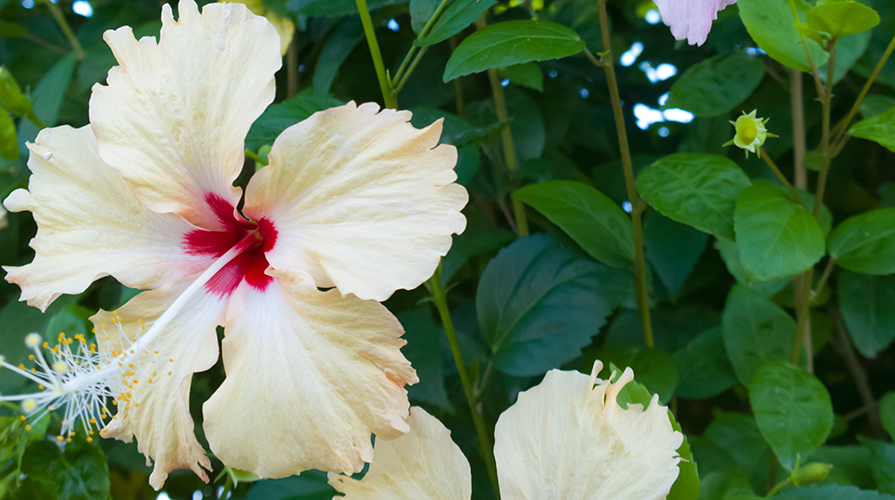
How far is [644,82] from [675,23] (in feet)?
2.06

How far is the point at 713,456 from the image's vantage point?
931 mm

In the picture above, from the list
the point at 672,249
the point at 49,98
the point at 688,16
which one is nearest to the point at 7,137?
the point at 49,98

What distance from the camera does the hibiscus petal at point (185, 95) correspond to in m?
0.62

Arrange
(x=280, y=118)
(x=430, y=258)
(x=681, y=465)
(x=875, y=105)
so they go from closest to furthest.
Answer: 1. (x=430, y=258)
2. (x=681, y=465)
3. (x=280, y=118)
4. (x=875, y=105)

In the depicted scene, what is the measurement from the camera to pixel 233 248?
72 cm

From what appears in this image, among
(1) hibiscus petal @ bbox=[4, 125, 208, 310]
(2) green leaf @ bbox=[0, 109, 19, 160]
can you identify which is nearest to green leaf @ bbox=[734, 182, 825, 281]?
(1) hibiscus petal @ bbox=[4, 125, 208, 310]

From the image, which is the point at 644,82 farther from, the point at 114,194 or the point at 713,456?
the point at 114,194

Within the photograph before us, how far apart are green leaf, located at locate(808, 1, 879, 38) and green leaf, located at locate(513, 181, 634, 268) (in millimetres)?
314

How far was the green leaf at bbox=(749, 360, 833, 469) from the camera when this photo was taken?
81 cm

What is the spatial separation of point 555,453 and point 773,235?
360 mm

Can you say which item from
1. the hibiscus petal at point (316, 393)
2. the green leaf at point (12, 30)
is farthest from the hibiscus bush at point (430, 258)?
the green leaf at point (12, 30)

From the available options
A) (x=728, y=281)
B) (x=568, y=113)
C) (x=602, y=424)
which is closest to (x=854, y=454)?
(x=728, y=281)

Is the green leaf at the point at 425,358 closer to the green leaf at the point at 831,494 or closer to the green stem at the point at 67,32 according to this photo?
the green leaf at the point at 831,494

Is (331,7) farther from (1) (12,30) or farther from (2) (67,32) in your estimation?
(1) (12,30)
